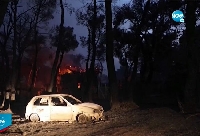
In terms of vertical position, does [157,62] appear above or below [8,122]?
above

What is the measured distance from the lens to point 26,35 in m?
41.6

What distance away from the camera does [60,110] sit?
17266mm

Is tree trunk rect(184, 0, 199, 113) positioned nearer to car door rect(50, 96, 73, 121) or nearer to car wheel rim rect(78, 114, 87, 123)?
car wheel rim rect(78, 114, 87, 123)

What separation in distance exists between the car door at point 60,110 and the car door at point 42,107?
0.31 metres

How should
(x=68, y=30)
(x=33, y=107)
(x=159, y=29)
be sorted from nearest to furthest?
(x=33, y=107), (x=159, y=29), (x=68, y=30)

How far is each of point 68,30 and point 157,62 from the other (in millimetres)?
17959

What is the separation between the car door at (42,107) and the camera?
17.6 meters

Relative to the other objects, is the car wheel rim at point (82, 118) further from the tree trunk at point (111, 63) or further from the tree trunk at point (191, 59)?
the tree trunk at point (111, 63)

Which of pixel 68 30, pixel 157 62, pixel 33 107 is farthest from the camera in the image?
pixel 68 30

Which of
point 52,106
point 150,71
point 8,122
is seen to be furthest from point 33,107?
point 150,71

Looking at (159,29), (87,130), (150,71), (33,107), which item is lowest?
(87,130)

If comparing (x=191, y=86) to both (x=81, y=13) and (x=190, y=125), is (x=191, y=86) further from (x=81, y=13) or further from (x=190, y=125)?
(x=81, y=13)

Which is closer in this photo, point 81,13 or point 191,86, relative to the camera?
point 191,86

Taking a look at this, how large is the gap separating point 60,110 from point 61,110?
0.05 meters
